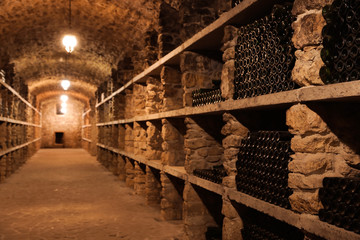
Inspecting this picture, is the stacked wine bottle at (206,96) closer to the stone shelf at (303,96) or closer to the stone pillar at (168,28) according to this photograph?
the stone shelf at (303,96)

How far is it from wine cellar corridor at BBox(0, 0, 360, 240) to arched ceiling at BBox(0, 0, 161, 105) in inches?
2.1

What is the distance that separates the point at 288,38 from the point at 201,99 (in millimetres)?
2251

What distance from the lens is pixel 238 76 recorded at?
12.5 feet

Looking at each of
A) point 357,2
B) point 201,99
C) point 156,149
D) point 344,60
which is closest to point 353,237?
point 344,60

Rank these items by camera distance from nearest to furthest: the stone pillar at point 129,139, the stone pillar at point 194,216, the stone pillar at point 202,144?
the stone pillar at point 194,216, the stone pillar at point 202,144, the stone pillar at point 129,139

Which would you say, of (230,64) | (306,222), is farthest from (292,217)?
(230,64)

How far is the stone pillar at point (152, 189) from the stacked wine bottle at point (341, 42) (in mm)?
5652

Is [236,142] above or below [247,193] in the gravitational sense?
above

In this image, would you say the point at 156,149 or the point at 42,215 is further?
the point at 156,149

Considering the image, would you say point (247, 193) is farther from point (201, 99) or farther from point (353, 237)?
point (201, 99)

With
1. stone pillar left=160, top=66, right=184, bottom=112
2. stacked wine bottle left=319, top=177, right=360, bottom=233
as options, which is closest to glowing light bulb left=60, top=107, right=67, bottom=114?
stone pillar left=160, top=66, right=184, bottom=112

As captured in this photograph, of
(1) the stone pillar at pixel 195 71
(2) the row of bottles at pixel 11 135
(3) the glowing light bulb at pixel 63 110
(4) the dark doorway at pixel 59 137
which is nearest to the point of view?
(1) the stone pillar at pixel 195 71

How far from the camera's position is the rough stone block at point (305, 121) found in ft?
8.59

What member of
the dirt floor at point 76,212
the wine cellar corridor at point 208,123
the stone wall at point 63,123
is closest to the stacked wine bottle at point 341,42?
the wine cellar corridor at point 208,123
